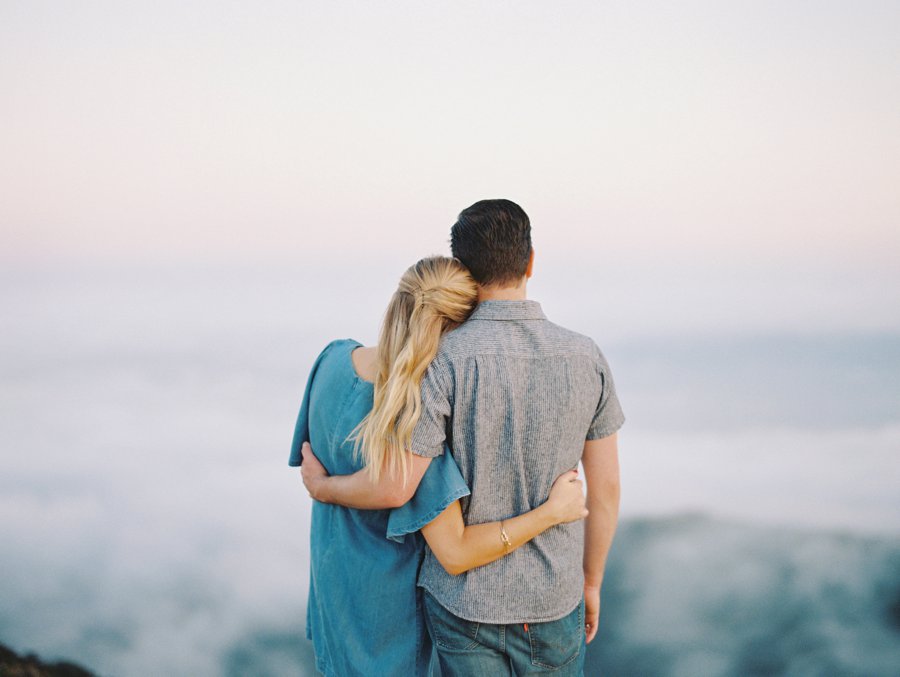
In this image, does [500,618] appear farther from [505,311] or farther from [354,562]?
[505,311]

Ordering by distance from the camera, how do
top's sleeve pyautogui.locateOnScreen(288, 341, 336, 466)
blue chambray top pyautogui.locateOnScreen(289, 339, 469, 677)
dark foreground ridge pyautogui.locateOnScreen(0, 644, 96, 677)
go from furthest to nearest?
dark foreground ridge pyautogui.locateOnScreen(0, 644, 96, 677)
top's sleeve pyautogui.locateOnScreen(288, 341, 336, 466)
blue chambray top pyautogui.locateOnScreen(289, 339, 469, 677)

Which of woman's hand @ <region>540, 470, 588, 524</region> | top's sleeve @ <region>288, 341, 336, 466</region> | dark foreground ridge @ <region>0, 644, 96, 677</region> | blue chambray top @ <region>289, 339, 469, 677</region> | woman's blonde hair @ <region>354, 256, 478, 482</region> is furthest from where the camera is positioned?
dark foreground ridge @ <region>0, 644, 96, 677</region>

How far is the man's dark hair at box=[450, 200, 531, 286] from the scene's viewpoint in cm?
163

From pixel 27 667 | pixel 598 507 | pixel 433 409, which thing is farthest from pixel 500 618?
pixel 27 667

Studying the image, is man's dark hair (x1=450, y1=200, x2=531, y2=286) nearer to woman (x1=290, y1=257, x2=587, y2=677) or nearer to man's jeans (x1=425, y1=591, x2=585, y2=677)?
woman (x1=290, y1=257, x2=587, y2=677)

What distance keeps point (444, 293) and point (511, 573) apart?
2.36 ft

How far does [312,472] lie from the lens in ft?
6.12

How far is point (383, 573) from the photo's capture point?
1.84 meters

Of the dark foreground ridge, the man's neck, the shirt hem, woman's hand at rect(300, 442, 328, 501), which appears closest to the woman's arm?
the shirt hem

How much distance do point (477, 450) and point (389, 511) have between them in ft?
1.23

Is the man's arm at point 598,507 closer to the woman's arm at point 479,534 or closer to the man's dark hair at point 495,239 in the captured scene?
the woman's arm at point 479,534

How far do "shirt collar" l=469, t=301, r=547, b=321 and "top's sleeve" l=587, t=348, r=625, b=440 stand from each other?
212 millimetres

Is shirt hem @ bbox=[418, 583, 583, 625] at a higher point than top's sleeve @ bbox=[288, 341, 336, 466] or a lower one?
lower

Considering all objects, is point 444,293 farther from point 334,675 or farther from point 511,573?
point 334,675
